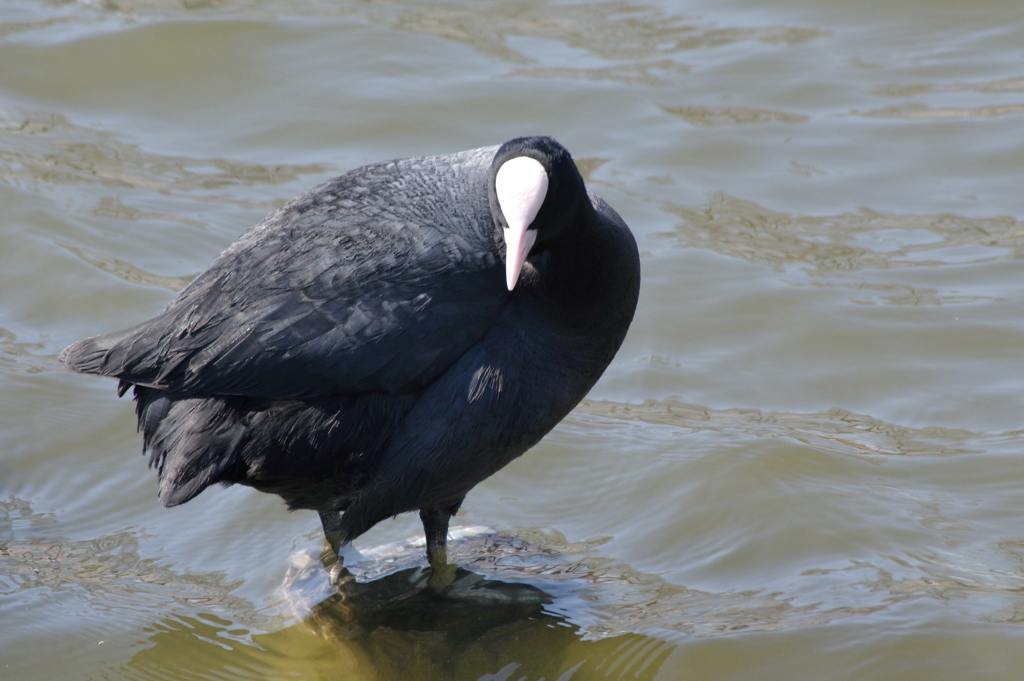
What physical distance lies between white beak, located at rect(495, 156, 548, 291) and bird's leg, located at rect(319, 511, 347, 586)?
1.14 metres

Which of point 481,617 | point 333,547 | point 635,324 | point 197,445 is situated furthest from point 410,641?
point 635,324

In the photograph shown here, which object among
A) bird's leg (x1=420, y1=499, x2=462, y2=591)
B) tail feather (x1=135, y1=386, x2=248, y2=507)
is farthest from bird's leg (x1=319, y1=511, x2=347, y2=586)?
tail feather (x1=135, y1=386, x2=248, y2=507)

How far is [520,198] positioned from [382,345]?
548 mm

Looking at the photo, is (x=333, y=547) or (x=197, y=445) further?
(x=333, y=547)

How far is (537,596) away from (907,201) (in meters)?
3.30

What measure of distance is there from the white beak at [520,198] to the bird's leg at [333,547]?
1.14 metres

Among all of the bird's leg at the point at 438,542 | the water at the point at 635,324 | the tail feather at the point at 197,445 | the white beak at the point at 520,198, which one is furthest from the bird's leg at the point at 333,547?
the white beak at the point at 520,198

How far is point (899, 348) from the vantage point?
4945 millimetres

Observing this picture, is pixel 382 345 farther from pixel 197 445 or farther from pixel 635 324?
pixel 635 324

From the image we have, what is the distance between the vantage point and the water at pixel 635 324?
3523 millimetres

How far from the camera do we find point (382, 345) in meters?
3.18

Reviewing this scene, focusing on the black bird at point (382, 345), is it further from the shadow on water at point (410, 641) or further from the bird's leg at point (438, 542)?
the shadow on water at point (410, 641)

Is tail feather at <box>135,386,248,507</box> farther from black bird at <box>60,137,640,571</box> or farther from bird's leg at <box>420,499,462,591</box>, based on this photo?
bird's leg at <box>420,499,462,591</box>

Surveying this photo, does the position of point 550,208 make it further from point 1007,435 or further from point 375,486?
point 1007,435
